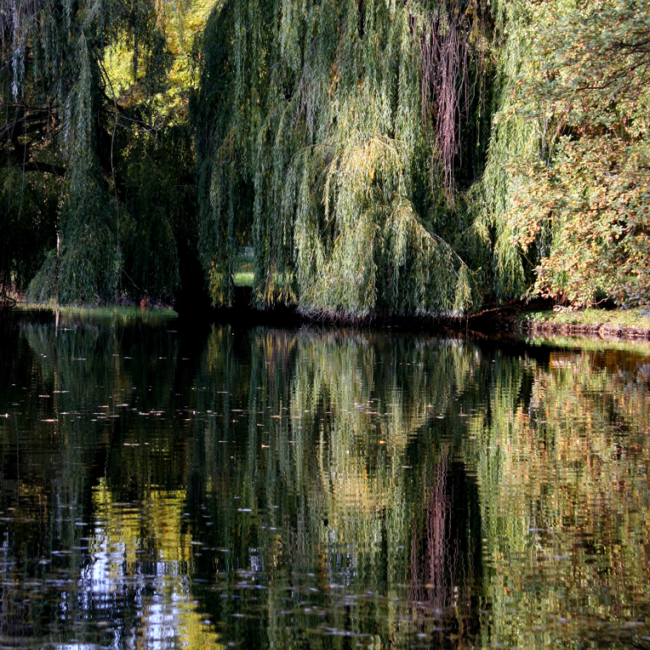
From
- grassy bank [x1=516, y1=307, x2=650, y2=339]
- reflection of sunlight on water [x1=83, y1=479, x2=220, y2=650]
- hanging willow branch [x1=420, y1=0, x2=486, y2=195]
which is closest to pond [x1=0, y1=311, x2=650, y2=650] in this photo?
reflection of sunlight on water [x1=83, y1=479, x2=220, y2=650]

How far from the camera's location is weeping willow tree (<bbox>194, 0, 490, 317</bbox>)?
16.7 m

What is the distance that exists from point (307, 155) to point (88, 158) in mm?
3550

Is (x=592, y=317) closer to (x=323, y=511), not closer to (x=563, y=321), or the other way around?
(x=563, y=321)

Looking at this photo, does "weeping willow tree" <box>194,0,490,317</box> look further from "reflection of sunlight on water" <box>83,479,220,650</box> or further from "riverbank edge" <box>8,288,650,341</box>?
"reflection of sunlight on water" <box>83,479,220,650</box>

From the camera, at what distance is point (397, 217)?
54.6ft

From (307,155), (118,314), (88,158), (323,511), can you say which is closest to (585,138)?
(307,155)

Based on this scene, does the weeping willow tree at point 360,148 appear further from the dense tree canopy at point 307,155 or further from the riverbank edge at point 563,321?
the riverbank edge at point 563,321

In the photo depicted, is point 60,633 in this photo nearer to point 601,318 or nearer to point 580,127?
point 580,127

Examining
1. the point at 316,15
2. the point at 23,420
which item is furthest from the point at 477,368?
the point at 316,15

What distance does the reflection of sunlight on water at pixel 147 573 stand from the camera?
13.0ft

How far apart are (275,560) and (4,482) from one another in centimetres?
220

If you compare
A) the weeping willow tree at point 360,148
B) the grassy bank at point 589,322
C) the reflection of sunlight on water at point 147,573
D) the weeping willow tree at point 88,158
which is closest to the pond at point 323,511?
the reflection of sunlight on water at point 147,573

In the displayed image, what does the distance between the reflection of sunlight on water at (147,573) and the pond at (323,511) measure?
13 mm

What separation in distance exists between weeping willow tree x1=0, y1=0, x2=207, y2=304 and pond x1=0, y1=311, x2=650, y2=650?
5.95 m
